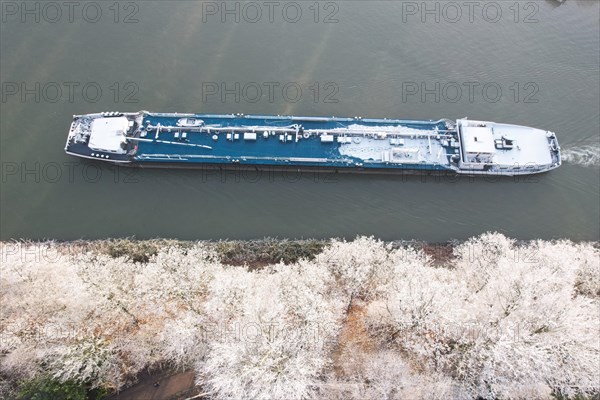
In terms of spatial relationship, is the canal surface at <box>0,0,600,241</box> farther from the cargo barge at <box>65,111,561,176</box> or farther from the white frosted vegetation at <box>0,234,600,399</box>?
the white frosted vegetation at <box>0,234,600,399</box>

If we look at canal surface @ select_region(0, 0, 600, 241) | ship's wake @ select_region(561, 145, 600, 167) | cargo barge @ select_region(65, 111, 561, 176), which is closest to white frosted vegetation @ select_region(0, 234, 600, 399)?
canal surface @ select_region(0, 0, 600, 241)

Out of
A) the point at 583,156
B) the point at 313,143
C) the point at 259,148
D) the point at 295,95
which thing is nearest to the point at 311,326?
the point at 313,143

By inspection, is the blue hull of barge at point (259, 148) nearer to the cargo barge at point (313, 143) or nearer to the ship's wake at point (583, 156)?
the cargo barge at point (313, 143)

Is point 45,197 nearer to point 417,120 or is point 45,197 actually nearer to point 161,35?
point 161,35

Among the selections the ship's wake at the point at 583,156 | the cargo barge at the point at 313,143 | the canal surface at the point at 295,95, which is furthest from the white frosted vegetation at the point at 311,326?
the ship's wake at the point at 583,156

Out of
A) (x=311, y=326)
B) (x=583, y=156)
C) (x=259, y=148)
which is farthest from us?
(x=583, y=156)

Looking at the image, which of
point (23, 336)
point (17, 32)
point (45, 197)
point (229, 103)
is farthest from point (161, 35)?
point (23, 336)

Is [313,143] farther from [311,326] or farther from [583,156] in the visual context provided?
[583,156]
